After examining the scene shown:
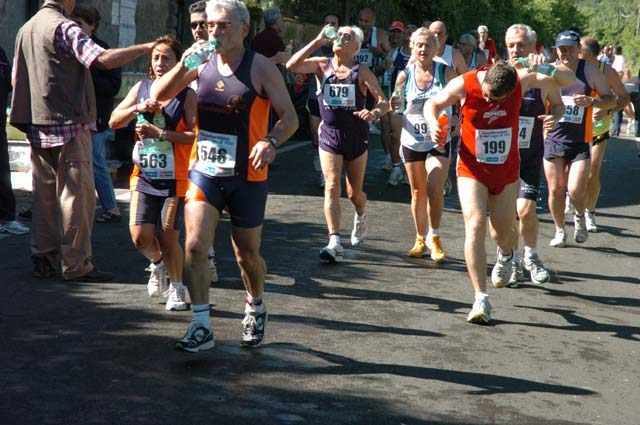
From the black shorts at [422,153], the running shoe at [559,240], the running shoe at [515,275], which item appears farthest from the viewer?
the running shoe at [559,240]

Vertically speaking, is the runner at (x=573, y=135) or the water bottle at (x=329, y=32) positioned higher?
the water bottle at (x=329, y=32)

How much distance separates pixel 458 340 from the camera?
6727mm

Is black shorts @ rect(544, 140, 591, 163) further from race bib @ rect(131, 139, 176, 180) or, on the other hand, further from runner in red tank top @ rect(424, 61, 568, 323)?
race bib @ rect(131, 139, 176, 180)

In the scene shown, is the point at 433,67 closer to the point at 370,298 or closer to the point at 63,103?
the point at 370,298

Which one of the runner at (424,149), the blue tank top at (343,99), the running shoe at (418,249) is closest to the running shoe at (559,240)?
the runner at (424,149)

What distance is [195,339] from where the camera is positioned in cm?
596

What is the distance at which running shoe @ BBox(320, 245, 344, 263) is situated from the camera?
8922 millimetres

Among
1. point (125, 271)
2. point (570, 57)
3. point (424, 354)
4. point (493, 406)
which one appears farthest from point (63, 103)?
point (570, 57)

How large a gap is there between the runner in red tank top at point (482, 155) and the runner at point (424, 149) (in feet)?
5.79

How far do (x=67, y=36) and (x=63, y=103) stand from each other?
19.9 inches

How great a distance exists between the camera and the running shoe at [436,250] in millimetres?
9406

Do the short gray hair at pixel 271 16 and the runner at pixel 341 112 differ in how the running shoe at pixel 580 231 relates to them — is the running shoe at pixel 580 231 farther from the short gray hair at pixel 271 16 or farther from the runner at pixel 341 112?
the short gray hair at pixel 271 16

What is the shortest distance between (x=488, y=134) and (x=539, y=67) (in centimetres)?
83

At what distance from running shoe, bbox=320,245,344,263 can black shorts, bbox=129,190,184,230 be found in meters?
2.25
